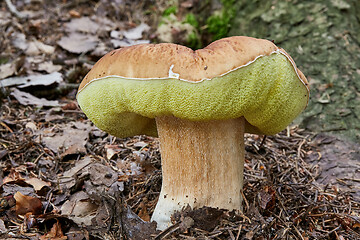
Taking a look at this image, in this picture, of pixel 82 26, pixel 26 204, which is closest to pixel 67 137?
pixel 26 204

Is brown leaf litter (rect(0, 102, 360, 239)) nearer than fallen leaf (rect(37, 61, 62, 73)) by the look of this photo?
Yes

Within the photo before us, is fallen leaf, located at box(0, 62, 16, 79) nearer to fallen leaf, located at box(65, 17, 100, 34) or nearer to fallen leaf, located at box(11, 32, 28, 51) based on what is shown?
fallen leaf, located at box(11, 32, 28, 51)

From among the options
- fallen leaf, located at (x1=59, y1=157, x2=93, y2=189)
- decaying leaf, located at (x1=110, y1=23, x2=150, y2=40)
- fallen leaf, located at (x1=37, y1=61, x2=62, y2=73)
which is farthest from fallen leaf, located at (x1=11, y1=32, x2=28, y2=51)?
fallen leaf, located at (x1=59, y1=157, x2=93, y2=189)

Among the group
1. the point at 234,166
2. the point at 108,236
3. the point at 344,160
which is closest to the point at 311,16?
the point at 344,160

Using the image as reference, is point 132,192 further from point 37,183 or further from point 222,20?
point 222,20

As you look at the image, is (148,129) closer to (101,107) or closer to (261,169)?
(101,107)

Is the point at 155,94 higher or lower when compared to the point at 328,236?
higher
